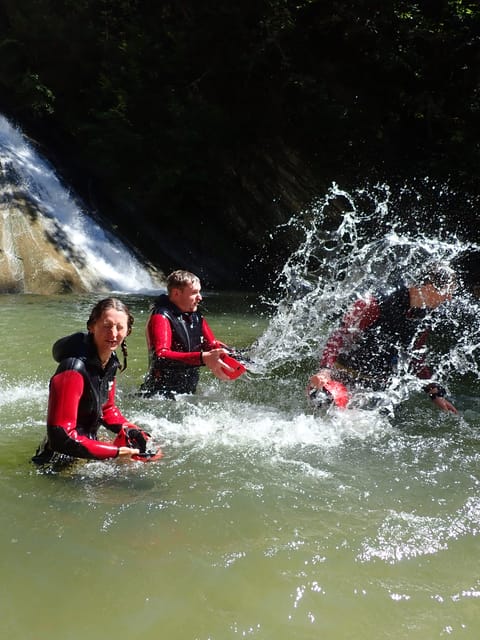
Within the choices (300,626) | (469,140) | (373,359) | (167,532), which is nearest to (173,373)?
(373,359)

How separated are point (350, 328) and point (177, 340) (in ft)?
4.94

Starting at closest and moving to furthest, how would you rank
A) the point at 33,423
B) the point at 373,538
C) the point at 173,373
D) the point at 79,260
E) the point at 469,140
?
the point at 373,538 → the point at 33,423 → the point at 173,373 → the point at 79,260 → the point at 469,140

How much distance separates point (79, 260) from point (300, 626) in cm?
1213

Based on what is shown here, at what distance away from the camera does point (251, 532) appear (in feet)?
9.61

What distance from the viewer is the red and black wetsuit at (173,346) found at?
16.0ft

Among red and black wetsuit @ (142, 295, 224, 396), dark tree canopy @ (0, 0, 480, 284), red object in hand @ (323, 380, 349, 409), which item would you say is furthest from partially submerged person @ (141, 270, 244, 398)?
dark tree canopy @ (0, 0, 480, 284)

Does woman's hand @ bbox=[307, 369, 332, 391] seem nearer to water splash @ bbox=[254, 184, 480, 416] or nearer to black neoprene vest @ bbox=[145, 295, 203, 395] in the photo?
water splash @ bbox=[254, 184, 480, 416]

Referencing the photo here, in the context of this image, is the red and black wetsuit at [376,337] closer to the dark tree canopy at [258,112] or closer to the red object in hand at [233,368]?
the red object in hand at [233,368]

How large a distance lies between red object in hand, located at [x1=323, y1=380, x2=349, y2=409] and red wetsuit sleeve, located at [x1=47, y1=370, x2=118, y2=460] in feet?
6.26

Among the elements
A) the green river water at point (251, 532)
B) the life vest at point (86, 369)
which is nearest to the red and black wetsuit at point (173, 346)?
the green river water at point (251, 532)

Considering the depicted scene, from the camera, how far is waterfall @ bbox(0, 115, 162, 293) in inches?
490

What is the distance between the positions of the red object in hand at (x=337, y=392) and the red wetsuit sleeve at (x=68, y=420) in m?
1.91

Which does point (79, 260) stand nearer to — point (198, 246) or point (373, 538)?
point (198, 246)

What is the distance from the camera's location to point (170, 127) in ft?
52.8
